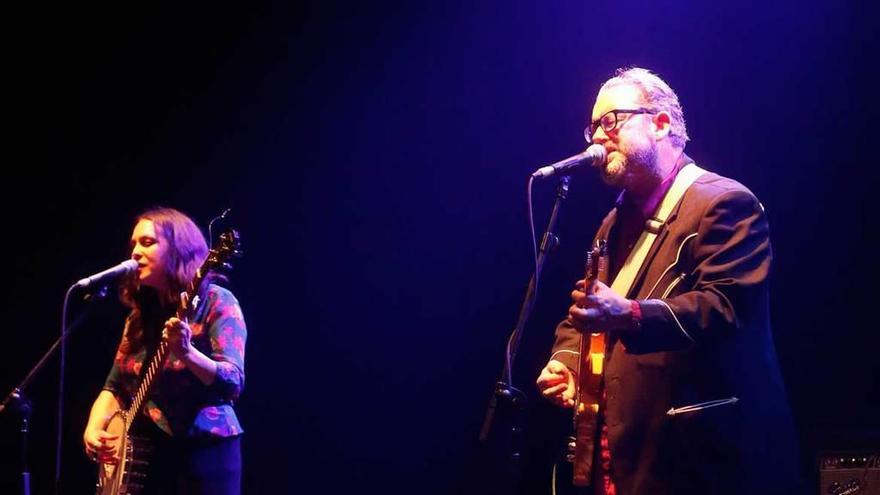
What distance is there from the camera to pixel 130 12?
16.9 feet

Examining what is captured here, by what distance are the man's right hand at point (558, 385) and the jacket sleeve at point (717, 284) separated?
496 millimetres

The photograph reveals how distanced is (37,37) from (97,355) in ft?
5.82

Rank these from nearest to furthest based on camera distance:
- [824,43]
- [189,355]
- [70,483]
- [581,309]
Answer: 1. [581,309]
2. [189,355]
3. [824,43]
4. [70,483]

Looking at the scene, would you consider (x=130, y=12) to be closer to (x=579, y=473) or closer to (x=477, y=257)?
(x=477, y=257)

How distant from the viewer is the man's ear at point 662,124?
10.6 feet

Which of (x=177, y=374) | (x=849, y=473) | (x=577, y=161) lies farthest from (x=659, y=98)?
(x=177, y=374)

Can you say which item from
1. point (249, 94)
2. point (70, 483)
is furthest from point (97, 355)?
point (249, 94)

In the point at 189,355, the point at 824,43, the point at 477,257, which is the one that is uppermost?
the point at 824,43

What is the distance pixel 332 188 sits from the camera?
204 inches

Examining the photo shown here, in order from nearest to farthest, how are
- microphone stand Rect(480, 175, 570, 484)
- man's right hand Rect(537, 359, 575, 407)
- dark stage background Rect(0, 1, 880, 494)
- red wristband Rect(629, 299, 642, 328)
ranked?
red wristband Rect(629, 299, 642, 328) < microphone stand Rect(480, 175, 570, 484) < man's right hand Rect(537, 359, 575, 407) < dark stage background Rect(0, 1, 880, 494)

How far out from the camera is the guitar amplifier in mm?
3568

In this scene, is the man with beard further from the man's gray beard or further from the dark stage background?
the dark stage background

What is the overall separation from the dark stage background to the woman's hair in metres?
1.02

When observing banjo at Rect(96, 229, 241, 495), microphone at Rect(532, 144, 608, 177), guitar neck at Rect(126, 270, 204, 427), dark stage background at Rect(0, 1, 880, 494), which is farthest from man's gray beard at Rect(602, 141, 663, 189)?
guitar neck at Rect(126, 270, 204, 427)
